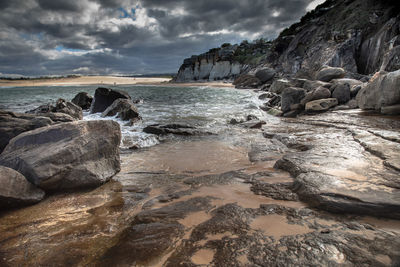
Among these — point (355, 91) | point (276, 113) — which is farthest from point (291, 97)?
point (355, 91)

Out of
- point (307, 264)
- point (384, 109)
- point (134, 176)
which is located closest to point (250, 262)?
point (307, 264)

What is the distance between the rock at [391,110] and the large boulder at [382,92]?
278 millimetres

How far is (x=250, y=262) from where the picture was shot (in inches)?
64.6

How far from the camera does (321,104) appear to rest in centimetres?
974

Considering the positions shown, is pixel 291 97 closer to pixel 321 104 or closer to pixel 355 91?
pixel 321 104

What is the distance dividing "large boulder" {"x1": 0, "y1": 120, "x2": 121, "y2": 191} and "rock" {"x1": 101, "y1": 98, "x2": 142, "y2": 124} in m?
5.56

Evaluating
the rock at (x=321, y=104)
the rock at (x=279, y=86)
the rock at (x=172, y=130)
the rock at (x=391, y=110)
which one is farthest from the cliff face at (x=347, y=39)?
the rock at (x=172, y=130)

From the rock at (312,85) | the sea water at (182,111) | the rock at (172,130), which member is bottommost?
the sea water at (182,111)

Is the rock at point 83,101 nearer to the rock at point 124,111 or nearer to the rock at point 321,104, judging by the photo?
the rock at point 124,111

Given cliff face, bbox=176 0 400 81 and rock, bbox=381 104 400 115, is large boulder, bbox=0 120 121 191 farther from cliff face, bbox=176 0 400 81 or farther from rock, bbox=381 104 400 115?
cliff face, bbox=176 0 400 81

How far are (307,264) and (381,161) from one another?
258 cm

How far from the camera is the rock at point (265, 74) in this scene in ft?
110

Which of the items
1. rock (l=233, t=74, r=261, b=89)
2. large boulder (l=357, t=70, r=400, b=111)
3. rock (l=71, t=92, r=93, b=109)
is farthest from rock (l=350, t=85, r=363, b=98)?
rock (l=233, t=74, r=261, b=89)

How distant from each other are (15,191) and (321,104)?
10.6m
